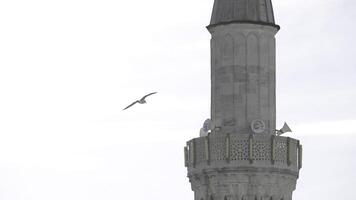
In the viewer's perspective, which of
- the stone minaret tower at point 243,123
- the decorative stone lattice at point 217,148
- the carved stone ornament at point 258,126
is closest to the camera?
the stone minaret tower at point 243,123

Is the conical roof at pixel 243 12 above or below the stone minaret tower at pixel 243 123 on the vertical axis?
A: above

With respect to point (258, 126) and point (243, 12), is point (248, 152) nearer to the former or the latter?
point (258, 126)

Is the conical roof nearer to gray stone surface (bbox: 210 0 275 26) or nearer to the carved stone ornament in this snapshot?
gray stone surface (bbox: 210 0 275 26)

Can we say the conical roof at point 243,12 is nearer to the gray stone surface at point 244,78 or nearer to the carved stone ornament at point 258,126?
the gray stone surface at point 244,78

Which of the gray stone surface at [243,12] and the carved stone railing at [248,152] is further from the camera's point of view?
the gray stone surface at [243,12]

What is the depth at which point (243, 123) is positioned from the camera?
348 ft

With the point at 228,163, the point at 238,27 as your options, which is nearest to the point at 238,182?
the point at 228,163

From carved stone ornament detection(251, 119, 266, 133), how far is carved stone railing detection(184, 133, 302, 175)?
1.07ft

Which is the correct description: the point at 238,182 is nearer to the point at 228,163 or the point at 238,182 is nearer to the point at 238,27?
the point at 228,163

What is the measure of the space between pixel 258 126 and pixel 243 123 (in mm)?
859

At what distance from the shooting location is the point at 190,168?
107 metres

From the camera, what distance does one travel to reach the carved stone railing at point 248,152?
105 metres

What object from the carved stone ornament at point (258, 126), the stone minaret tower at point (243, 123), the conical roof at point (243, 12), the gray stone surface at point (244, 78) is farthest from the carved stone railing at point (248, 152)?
the conical roof at point (243, 12)

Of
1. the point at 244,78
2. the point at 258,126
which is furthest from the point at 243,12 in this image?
the point at 258,126
